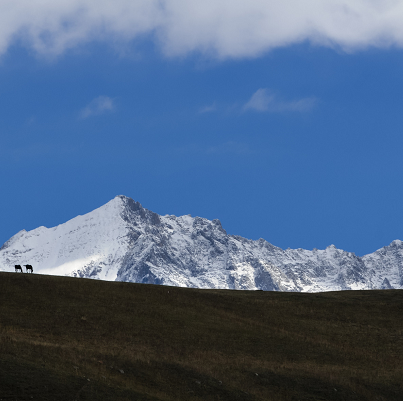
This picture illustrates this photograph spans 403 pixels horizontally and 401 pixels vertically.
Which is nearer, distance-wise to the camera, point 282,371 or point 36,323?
point 282,371

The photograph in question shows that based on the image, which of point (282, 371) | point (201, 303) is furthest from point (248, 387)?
point (201, 303)

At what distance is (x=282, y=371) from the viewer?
4938 cm

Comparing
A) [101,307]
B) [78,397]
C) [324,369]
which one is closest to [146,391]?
[78,397]

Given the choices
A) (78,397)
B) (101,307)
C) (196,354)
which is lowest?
(78,397)

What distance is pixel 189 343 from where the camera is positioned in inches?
2153

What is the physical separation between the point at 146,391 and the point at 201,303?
90.9ft

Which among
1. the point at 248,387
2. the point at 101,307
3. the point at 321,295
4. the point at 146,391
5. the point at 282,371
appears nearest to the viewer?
the point at 146,391

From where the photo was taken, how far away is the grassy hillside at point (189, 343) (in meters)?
42.1

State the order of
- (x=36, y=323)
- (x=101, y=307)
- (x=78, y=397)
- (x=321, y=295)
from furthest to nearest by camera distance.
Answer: (x=321, y=295) < (x=101, y=307) < (x=36, y=323) < (x=78, y=397)

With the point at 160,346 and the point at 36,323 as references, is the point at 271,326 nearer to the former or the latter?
the point at 160,346

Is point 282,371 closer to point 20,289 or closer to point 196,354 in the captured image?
point 196,354

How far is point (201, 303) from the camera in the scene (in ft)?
226

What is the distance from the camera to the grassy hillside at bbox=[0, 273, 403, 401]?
42125 millimetres

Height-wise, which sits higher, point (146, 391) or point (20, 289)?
point (20, 289)
